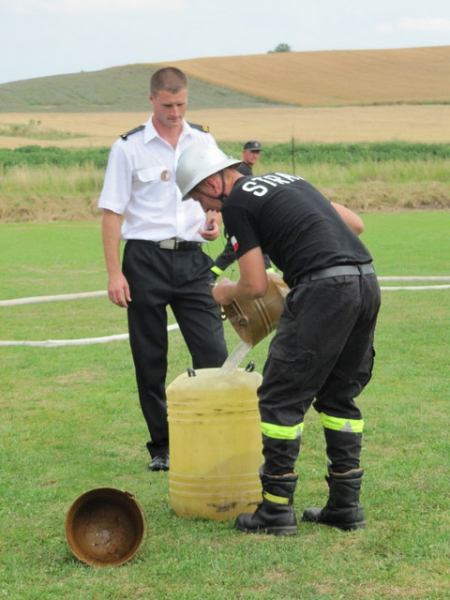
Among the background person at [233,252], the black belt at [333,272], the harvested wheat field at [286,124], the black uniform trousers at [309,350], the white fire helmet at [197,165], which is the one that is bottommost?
the harvested wheat field at [286,124]

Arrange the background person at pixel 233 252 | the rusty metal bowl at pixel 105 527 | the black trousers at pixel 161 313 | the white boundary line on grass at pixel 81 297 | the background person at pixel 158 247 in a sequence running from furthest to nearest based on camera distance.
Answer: the background person at pixel 233 252, the white boundary line on grass at pixel 81 297, the black trousers at pixel 161 313, the background person at pixel 158 247, the rusty metal bowl at pixel 105 527

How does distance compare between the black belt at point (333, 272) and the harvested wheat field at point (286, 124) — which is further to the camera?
the harvested wheat field at point (286, 124)

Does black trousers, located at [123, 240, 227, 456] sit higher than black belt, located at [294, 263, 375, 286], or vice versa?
black belt, located at [294, 263, 375, 286]

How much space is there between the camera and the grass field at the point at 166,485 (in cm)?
387

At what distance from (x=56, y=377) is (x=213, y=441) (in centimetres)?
394

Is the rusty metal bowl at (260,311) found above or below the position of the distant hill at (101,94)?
above

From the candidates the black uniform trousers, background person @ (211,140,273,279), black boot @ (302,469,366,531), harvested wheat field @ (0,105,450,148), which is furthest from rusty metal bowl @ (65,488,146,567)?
harvested wheat field @ (0,105,450,148)

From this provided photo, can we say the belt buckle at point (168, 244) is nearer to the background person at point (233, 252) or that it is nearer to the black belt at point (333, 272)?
the black belt at point (333, 272)

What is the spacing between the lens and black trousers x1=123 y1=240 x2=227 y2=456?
18.6 ft

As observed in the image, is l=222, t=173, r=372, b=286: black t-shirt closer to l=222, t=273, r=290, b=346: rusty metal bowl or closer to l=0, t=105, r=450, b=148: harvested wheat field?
l=222, t=273, r=290, b=346: rusty metal bowl

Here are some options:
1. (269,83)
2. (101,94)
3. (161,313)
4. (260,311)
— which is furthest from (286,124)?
(260,311)

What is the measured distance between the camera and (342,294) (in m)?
4.27

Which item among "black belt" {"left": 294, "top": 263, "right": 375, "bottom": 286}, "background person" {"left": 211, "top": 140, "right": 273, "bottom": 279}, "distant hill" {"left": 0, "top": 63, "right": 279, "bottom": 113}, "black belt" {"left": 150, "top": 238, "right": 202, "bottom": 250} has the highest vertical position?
"black belt" {"left": 294, "top": 263, "right": 375, "bottom": 286}

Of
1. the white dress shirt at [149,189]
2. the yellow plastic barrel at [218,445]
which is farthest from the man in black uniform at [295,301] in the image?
the white dress shirt at [149,189]
